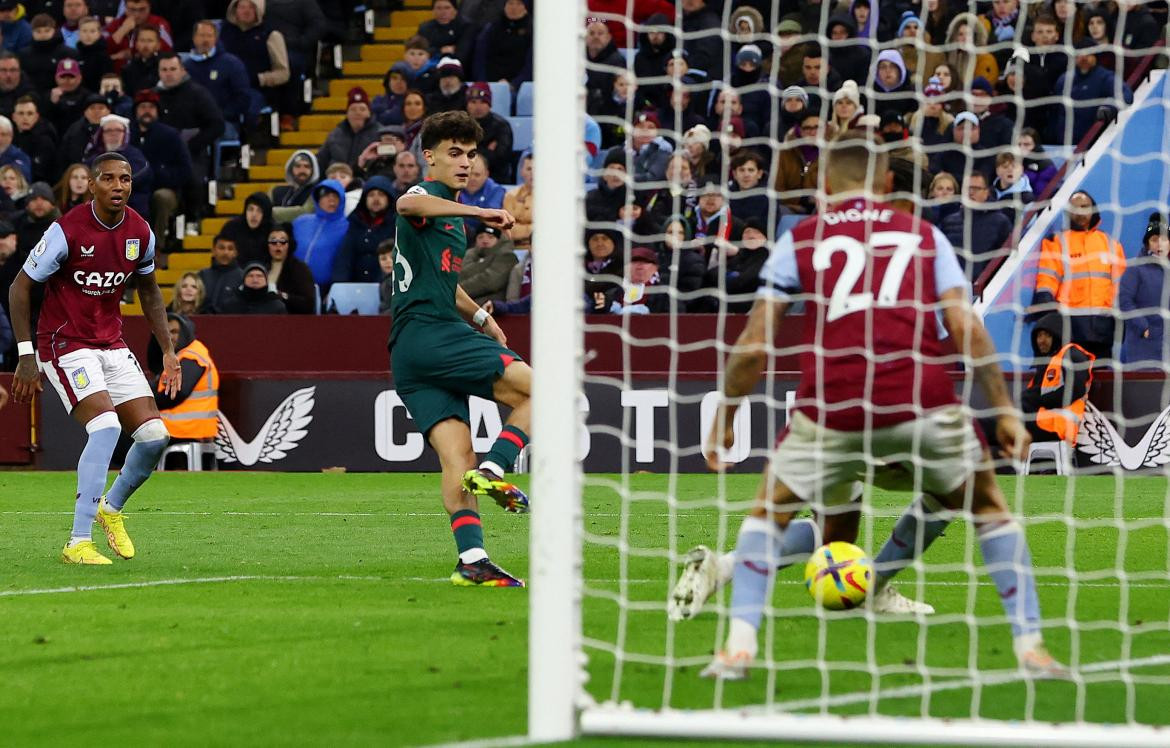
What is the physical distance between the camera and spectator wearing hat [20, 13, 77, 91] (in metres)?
22.4

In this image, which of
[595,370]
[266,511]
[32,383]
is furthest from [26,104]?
[32,383]

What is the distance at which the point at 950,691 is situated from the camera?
5.59 meters

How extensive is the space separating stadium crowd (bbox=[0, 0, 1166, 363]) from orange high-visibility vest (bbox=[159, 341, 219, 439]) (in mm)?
1135

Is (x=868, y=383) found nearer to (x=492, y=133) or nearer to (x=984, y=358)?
(x=984, y=358)

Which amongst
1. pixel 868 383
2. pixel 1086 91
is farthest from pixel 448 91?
pixel 868 383

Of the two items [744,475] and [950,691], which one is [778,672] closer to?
[950,691]

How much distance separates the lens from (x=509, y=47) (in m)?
20.9

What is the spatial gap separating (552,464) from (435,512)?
7.71m

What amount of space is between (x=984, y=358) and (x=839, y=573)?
5.08 ft

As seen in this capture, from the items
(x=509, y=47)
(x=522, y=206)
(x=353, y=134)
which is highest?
(x=509, y=47)

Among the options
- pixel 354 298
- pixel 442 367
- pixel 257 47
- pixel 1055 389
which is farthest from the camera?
pixel 257 47

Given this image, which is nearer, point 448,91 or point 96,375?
point 96,375

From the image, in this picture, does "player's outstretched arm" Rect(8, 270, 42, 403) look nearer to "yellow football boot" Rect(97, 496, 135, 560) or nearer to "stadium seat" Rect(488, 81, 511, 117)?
"yellow football boot" Rect(97, 496, 135, 560)

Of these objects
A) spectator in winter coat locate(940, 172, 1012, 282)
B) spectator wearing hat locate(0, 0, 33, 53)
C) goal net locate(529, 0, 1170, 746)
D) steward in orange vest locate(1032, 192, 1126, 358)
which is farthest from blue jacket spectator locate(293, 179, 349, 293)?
steward in orange vest locate(1032, 192, 1126, 358)
